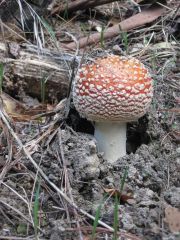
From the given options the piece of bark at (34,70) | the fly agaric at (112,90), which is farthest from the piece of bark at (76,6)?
the fly agaric at (112,90)

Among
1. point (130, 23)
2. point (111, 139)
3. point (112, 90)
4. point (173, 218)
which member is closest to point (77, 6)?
point (130, 23)

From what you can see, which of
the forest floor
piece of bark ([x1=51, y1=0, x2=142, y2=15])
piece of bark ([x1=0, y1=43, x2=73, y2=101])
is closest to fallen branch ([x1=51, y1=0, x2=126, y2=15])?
piece of bark ([x1=51, y1=0, x2=142, y2=15])

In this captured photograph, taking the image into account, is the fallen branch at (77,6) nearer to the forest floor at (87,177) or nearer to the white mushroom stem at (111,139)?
the forest floor at (87,177)

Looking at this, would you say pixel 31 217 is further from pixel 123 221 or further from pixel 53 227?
pixel 123 221

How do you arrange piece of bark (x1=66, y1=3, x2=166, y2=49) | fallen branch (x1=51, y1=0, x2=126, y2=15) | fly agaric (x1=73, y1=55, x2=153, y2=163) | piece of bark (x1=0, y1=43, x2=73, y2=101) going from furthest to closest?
fallen branch (x1=51, y1=0, x2=126, y2=15) < piece of bark (x1=66, y1=3, x2=166, y2=49) < piece of bark (x1=0, y1=43, x2=73, y2=101) < fly agaric (x1=73, y1=55, x2=153, y2=163)

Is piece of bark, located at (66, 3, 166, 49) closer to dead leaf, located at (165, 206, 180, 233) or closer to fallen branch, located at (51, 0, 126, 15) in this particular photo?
fallen branch, located at (51, 0, 126, 15)

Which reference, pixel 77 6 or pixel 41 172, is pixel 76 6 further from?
pixel 41 172

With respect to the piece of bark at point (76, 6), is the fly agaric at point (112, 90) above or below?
below
